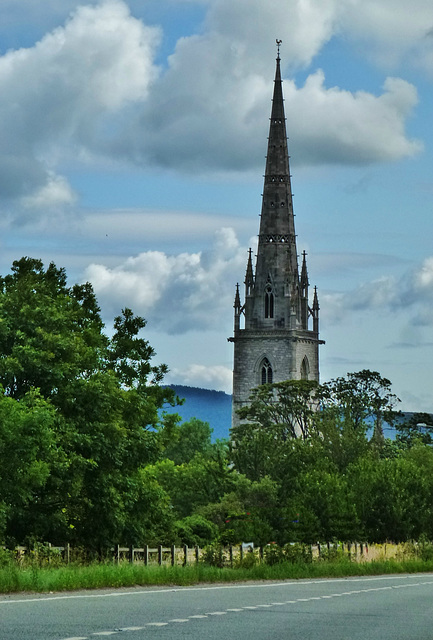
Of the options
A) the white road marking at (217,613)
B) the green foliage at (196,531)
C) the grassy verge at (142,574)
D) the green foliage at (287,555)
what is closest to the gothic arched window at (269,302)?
the green foliage at (196,531)

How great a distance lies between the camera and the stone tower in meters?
142

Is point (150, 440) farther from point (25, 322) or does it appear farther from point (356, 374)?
point (356, 374)

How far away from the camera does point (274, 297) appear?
5640 inches

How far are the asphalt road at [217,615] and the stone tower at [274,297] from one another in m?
118

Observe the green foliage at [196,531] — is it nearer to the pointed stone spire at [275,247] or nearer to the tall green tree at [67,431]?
the tall green tree at [67,431]

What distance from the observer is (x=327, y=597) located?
23094 millimetres

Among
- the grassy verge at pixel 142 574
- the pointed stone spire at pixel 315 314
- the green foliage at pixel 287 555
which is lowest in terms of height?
the grassy verge at pixel 142 574

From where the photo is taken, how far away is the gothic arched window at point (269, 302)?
14350 centimetres

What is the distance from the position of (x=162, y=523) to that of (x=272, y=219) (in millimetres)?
95766

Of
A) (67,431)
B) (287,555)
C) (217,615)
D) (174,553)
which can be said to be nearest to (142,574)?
(217,615)

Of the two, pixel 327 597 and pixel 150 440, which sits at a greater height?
pixel 150 440

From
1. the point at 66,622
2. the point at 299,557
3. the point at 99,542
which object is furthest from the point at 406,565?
the point at 66,622

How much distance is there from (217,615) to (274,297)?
126 meters

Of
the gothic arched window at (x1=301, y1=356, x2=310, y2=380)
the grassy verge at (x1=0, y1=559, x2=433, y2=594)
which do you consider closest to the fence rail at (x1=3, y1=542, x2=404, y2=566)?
the grassy verge at (x1=0, y1=559, x2=433, y2=594)
